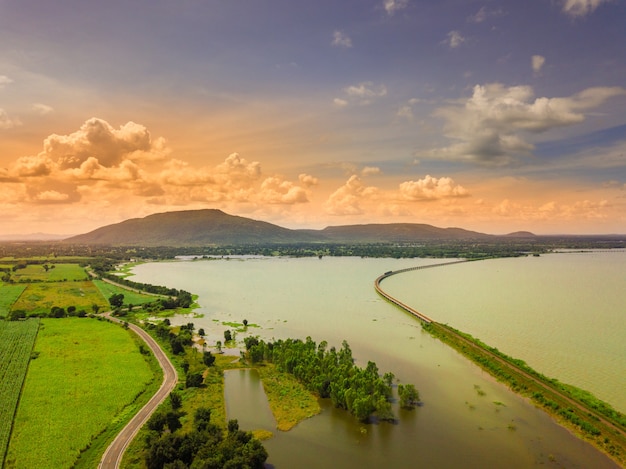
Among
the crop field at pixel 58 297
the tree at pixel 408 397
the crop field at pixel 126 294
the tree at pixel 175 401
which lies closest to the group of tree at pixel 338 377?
the tree at pixel 408 397

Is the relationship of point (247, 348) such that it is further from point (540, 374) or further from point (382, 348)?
point (540, 374)

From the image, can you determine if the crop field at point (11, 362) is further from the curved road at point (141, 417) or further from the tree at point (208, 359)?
the tree at point (208, 359)

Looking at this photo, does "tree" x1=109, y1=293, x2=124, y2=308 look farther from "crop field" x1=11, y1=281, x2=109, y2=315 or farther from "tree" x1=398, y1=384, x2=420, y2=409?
"tree" x1=398, y1=384, x2=420, y2=409

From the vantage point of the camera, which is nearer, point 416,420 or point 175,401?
point 416,420

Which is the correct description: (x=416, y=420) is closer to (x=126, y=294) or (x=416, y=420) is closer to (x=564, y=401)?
(x=564, y=401)

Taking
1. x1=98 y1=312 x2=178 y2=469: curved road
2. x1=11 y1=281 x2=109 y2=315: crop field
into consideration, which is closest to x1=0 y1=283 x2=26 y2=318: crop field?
x1=11 y1=281 x2=109 y2=315: crop field

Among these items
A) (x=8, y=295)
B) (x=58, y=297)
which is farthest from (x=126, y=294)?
(x=8, y=295)

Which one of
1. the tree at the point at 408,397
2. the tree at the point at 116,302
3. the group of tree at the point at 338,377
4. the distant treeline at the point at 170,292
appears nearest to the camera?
the group of tree at the point at 338,377
